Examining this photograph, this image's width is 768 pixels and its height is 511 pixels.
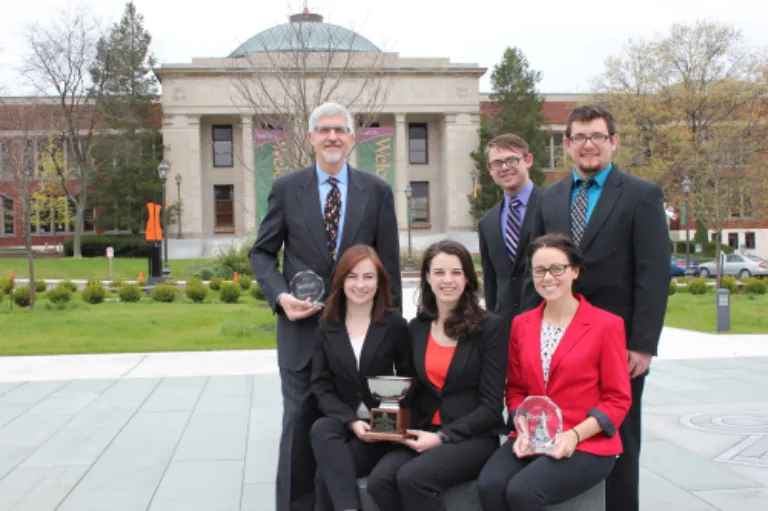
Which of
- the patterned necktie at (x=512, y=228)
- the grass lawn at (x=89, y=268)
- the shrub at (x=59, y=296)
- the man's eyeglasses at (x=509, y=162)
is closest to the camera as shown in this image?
the man's eyeglasses at (x=509, y=162)

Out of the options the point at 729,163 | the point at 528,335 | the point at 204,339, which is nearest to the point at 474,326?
the point at 528,335

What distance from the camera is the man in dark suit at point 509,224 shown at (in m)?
4.61

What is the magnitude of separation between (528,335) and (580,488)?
743 mm

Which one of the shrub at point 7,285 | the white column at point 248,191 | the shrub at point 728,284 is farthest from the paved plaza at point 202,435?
the white column at point 248,191

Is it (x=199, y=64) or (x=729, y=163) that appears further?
(x=199, y=64)

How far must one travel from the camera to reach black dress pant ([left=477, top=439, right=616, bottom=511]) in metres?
3.12

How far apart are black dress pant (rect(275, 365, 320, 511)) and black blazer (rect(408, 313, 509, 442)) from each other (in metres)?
0.60

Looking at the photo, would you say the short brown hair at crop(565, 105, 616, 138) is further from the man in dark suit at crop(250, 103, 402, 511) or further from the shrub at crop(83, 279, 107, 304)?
the shrub at crop(83, 279, 107, 304)

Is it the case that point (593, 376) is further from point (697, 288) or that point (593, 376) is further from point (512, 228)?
point (697, 288)

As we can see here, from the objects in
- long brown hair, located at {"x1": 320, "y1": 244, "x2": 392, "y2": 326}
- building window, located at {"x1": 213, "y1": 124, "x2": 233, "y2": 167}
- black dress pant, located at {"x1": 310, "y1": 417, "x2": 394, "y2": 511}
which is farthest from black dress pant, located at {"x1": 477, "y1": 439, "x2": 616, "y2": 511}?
building window, located at {"x1": 213, "y1": 124, "x2": 233, "y2": 167}

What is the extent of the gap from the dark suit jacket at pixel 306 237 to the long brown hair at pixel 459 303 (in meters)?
0.26

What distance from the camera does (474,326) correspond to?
361 centimetres

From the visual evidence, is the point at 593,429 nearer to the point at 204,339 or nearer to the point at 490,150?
the point at 490,150

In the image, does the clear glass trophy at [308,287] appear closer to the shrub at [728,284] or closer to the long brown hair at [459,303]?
the long brown hair at [459,303]
